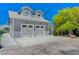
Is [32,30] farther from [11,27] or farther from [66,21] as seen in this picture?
[66,21]

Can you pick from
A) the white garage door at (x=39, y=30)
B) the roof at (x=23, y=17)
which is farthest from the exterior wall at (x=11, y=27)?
the white garage door at (x=39, y=30)

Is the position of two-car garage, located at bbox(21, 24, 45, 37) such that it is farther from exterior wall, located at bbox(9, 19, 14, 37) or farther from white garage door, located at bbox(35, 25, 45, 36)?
exterior wall, located at bbox(9, 19, 14, 37)

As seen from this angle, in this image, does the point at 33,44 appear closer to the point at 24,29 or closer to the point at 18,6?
the point at 24,29

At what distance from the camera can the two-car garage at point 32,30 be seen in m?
5.82

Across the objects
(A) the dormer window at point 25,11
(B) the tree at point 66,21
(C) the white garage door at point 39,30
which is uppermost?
(A) the dormer window at point 25,11

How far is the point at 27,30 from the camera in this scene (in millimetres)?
5852

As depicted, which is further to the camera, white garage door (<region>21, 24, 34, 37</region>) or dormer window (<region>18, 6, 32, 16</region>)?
white garage door (<region>21, 24, 34, 37</region>)

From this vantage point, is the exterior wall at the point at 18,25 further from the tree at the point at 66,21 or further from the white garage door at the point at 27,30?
the tree at the point at 66,21

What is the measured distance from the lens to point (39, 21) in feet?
19.2

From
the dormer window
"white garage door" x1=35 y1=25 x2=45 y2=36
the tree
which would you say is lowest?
"white garage door" x1=35 y1=25 x2=45 y2=36

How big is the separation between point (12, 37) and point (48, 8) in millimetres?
996

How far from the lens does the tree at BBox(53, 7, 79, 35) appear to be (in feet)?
19.0

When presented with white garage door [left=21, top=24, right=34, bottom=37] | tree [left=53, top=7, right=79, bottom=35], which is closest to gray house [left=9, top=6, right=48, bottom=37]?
white garage door [left=21, top=24, right=34, bottom=37]

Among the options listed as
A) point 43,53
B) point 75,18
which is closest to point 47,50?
point 43,53
